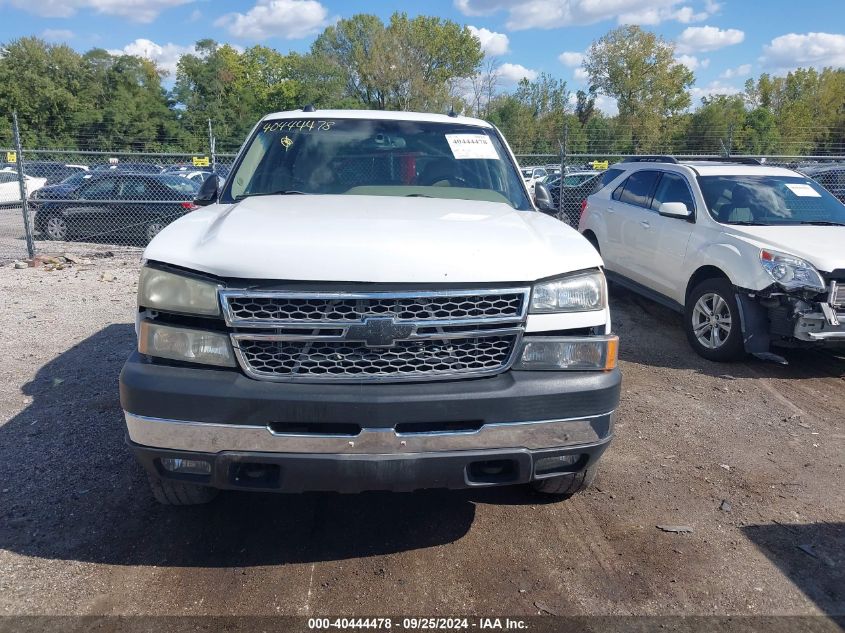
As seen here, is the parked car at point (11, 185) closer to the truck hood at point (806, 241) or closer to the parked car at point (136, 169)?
the parked car at point (136, 169)

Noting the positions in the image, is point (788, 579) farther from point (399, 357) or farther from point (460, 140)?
point (460, 140)

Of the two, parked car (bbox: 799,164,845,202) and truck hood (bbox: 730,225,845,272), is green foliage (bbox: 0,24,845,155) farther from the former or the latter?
truck hood (bbox: 730,225,845,272)

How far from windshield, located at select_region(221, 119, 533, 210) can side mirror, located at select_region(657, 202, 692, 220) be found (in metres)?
3.02

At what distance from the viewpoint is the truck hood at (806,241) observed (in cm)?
569

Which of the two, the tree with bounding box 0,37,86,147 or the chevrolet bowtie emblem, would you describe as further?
the tree with bounding box 0,37,86,147

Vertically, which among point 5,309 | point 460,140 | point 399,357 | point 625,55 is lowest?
point 5,309

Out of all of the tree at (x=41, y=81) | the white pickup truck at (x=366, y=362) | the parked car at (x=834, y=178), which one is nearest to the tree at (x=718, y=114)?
the parked car at (x=834, y=178)

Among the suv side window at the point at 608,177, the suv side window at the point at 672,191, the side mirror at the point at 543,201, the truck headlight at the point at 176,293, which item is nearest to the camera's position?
the truck headlight at the point at 176,293

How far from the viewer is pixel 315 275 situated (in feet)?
8.69

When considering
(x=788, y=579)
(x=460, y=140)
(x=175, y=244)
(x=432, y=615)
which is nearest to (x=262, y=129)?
(x=460, y=140)

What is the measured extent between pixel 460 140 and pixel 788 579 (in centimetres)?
303

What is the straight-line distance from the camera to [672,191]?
7.60 m

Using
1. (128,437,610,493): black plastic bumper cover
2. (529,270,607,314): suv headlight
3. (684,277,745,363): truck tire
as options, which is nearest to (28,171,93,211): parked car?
(684,277,745,363): truck tire

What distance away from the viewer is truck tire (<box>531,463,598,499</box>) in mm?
3441
